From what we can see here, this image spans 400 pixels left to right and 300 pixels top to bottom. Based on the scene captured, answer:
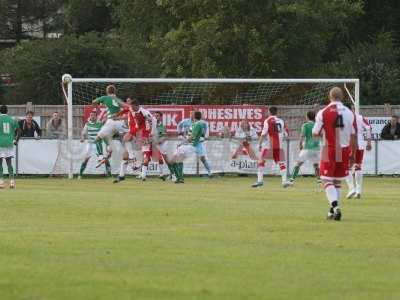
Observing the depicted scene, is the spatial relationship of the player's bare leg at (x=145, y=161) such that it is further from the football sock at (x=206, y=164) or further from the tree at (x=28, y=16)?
the tree at (x=28, y=16)

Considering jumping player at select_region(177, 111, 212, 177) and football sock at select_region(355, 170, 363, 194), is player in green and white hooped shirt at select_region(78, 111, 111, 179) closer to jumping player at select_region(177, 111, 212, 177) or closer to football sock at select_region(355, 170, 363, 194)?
jumping player at select_region(177, 111, 212, 177)

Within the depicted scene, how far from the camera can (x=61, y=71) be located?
162 ft

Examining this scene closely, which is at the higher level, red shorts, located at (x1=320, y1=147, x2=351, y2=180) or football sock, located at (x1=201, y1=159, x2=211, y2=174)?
red shorts, located at (x1=320, y1=147, x2=351, y2=180)

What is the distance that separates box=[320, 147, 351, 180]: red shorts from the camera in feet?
63.8

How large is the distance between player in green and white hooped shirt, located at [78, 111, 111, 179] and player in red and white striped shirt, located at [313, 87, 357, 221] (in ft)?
54.5

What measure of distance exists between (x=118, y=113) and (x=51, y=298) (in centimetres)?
2252

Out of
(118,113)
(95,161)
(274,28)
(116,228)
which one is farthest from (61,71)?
(116,228)

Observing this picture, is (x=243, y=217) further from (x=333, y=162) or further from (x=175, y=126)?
(x=175, y=126)

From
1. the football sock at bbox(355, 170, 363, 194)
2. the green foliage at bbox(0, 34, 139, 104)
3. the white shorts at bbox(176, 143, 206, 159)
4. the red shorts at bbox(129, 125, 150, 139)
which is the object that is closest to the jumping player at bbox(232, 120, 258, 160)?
the white shorts at bbox(176, 143, 206, 159)

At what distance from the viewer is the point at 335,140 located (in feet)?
64.9

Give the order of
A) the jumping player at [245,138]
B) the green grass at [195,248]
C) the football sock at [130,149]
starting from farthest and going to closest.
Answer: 1. the jumping player at [245,138]
2. the football sock at [130,149]
3. the green grass at [195,248]

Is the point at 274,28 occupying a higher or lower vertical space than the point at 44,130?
higher

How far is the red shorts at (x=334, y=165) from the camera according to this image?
19438 millimetres

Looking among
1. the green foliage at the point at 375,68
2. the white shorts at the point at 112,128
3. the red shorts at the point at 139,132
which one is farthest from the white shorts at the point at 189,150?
the green foliage at the point at 375,68
